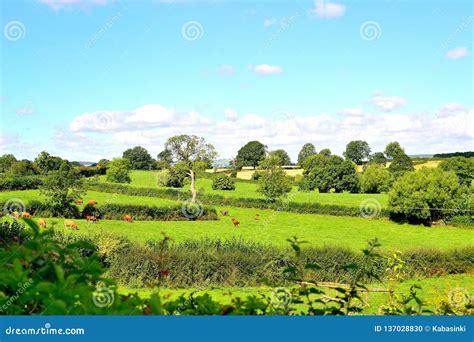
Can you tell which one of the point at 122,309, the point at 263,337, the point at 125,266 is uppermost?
the point at 122,309

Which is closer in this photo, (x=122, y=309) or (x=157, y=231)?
Answer: (x=122, y=309)

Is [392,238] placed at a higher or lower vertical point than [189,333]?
lower

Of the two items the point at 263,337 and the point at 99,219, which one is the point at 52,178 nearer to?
the point at 99,219

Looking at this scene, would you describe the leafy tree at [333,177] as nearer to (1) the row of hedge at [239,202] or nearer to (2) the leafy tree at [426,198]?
(1) the row of hedge at [239,202]

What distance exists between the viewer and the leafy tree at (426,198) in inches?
1159

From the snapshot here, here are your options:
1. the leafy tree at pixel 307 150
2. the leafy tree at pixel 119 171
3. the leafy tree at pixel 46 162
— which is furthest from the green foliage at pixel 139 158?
the leafy tree at pixel 307 150

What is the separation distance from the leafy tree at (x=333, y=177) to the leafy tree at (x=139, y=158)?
13.7m

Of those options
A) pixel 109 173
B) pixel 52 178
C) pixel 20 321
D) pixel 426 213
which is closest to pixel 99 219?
pixel 52 178

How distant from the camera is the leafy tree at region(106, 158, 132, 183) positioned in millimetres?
34281

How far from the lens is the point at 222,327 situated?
208 centimetres

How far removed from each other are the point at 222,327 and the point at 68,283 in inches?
24.8

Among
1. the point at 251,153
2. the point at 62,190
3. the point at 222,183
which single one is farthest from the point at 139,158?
the point at 251,153

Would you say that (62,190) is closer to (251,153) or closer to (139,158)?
(139,158)

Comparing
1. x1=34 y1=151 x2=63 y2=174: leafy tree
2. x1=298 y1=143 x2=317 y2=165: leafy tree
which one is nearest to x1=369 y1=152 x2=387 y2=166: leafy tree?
x1=298 y1=143 x2=317 y2=165: leafy tree
